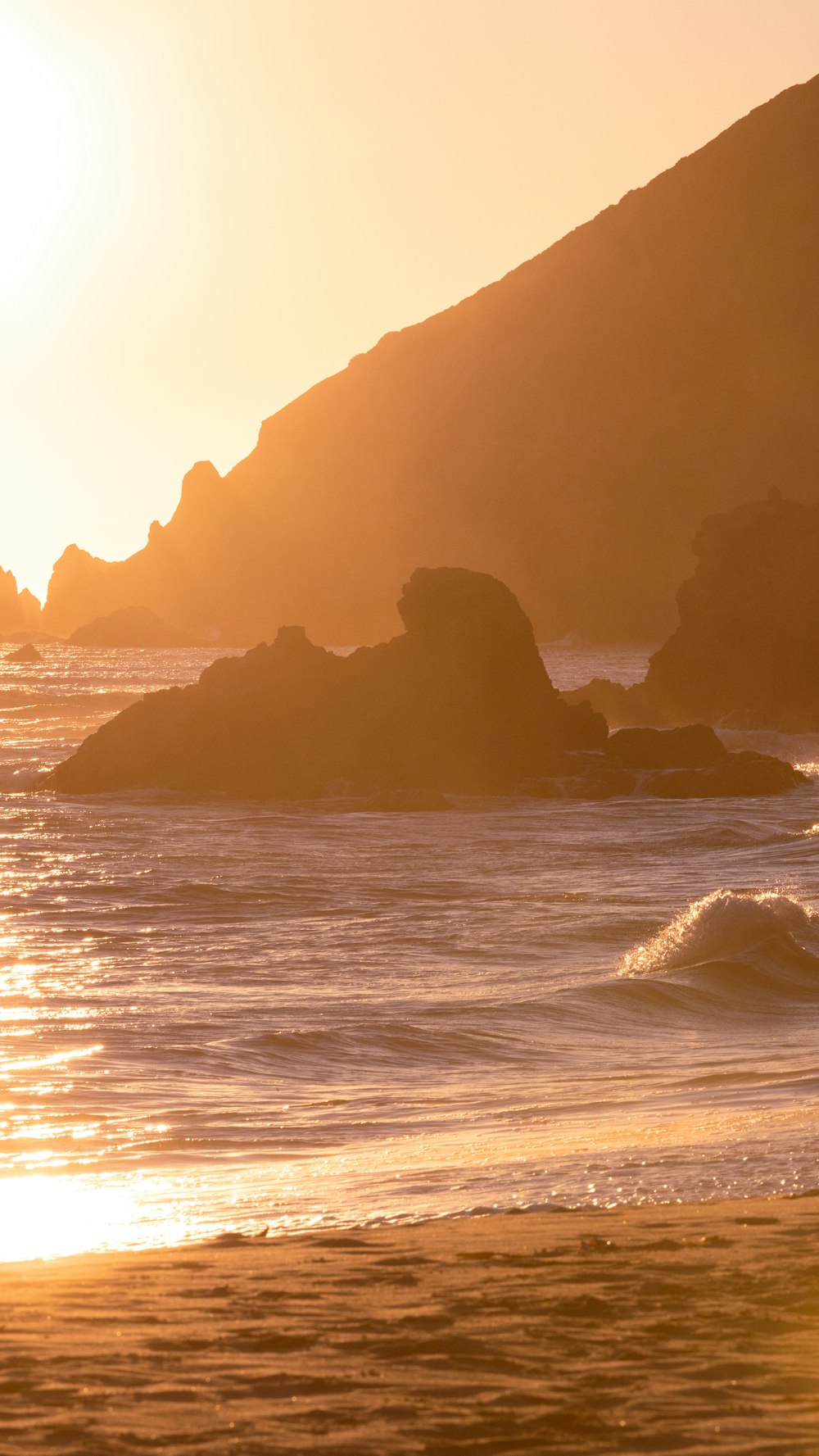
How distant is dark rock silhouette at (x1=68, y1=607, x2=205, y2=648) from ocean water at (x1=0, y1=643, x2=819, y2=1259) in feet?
500

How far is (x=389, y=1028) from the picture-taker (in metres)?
12.4

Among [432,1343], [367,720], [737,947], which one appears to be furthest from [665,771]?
[432,1343]

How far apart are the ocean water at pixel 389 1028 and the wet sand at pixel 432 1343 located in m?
0.82

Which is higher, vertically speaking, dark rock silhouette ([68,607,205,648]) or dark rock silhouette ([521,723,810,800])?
dark rock silhouette ([68,607,205,648])

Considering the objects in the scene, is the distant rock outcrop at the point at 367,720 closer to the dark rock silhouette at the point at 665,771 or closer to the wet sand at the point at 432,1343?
the dark rock silhouette at the point at 665,771

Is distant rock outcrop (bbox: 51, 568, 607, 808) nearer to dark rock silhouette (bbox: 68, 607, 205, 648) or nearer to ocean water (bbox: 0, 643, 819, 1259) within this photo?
ocean water (bbox: 0, 643, 819, 1259)

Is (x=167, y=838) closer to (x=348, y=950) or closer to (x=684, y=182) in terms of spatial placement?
(x=348, y=950)

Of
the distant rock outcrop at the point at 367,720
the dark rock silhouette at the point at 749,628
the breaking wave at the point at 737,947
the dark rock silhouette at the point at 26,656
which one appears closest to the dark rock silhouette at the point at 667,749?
the distant rock outcrop at the point at 367,720

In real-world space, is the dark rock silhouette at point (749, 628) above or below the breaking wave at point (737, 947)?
above

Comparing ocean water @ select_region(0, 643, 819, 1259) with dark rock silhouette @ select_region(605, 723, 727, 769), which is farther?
dark rock silhouette @ select_region(605, 723, 727, 769)

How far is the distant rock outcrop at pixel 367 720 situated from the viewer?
120 feet

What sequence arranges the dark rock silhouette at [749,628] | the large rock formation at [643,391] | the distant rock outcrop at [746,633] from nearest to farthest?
the distant rock outcrop at [746,633]
the dark rock silhouette at [749,628]
the large rock formation at [643,391]

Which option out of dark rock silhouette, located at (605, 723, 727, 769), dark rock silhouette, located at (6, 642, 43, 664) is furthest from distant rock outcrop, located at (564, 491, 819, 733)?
dark rock silhouette, located at (6, 642, 43, 664)

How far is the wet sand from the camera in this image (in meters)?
4.30
